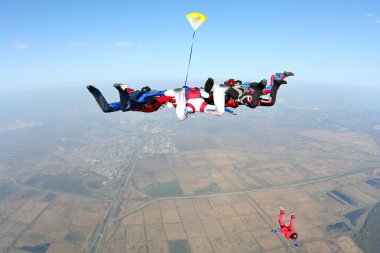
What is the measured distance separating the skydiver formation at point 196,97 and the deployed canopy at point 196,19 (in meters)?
1.81

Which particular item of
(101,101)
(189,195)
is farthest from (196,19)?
(189,195)

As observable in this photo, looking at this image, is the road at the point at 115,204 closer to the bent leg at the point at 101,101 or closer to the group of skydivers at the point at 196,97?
the bent leg at the point at 101,101

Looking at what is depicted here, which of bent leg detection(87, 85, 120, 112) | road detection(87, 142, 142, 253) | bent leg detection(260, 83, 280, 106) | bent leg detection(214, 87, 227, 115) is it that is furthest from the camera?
road detection(87, 142, 142, 253)

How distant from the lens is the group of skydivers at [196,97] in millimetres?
8438

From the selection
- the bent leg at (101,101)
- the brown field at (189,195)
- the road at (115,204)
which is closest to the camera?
the bent leg at (101,101)

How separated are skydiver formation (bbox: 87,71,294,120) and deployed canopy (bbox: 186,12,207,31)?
1809mm

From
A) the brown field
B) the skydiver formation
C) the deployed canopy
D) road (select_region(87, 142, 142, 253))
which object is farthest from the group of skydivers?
road (select_region(87, 142, 142, 253))

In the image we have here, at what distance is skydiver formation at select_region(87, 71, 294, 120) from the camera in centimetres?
843

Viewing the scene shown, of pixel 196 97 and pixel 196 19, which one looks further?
pixel 196 97

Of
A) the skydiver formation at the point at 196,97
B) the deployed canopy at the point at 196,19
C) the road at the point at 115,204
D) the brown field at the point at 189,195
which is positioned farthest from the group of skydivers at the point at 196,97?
the road at the point at 115,204

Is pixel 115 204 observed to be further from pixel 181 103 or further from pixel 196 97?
pixel 181 103

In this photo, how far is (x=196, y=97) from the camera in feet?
29.5

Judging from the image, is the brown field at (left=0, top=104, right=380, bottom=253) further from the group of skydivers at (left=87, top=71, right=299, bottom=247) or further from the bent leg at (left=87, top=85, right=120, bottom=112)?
the bent leg at (left=87, top=85, right=120, bottom=112)

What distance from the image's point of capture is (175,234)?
194 ft
